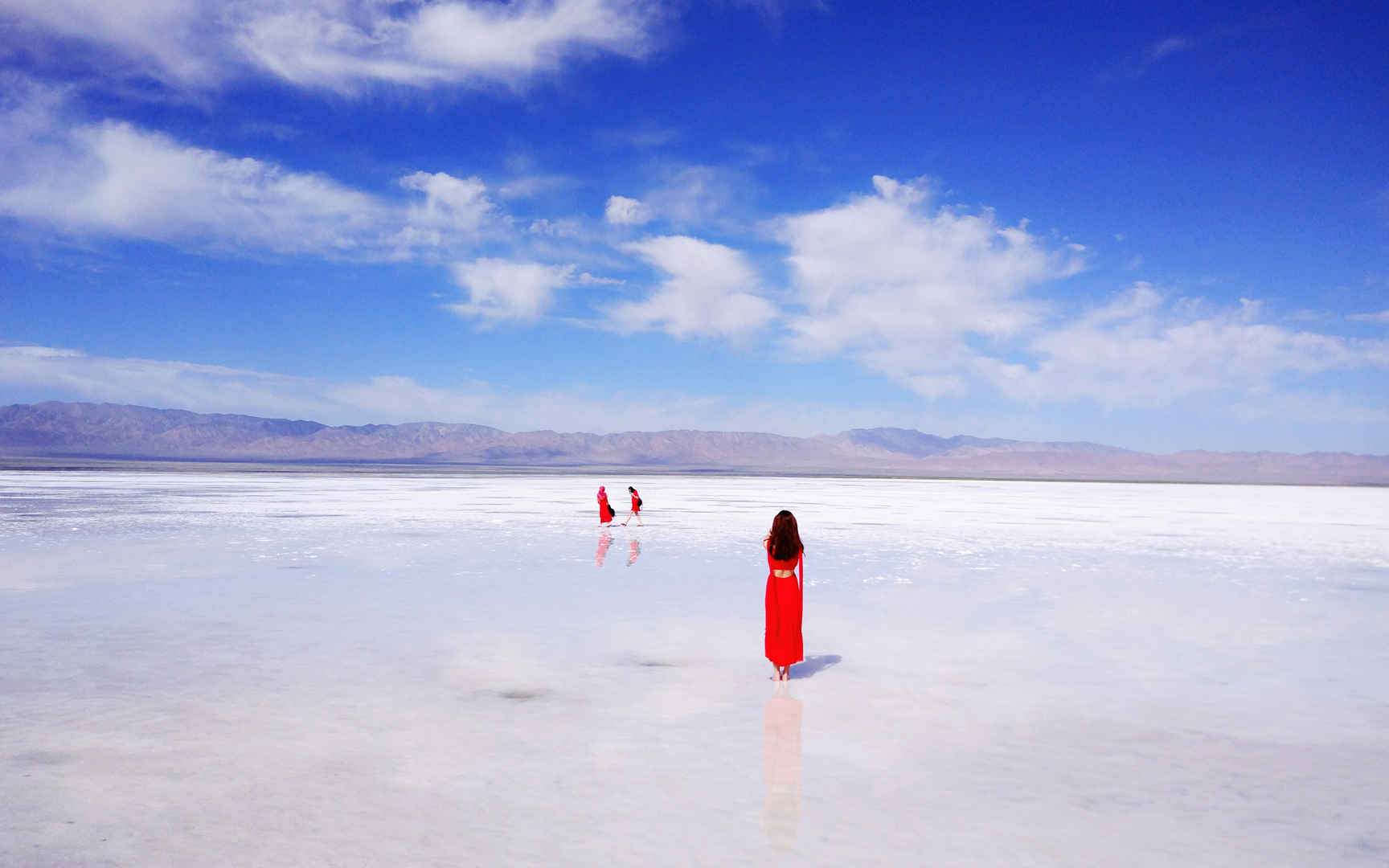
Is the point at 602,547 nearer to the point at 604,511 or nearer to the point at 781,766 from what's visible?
the point at 604,511

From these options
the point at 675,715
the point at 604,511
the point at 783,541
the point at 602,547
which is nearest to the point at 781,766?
the point at 675,715

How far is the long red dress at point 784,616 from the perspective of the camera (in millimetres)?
7461

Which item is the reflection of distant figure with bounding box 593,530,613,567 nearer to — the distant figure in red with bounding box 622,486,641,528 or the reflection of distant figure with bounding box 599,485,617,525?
the distant figure in red with bounding box 622,486,641,528

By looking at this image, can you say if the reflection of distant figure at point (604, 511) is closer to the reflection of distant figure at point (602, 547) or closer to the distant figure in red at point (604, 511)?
the distant figure in red at point (604, 511)

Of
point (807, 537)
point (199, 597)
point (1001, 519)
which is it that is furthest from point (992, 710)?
point (1001, 519)

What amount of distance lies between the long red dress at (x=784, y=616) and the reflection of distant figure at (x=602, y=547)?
7861 millimetres

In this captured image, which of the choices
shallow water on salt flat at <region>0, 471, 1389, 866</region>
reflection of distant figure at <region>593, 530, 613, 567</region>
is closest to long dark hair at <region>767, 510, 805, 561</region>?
shallow water on salt flat at <region>0, 471, 1389, 866</region>

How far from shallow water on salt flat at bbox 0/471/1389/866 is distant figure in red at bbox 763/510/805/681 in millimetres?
276

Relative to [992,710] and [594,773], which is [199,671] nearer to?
[594,773]

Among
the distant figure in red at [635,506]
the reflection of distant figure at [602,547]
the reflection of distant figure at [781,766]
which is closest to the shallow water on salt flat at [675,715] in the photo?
the reflection of distant figure at [781,766]

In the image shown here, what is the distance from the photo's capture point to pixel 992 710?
675cm

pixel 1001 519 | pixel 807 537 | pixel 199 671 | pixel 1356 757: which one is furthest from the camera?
pixel 1001 519

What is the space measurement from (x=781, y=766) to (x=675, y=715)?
1281mm

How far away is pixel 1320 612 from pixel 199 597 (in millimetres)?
13964
